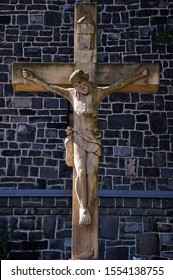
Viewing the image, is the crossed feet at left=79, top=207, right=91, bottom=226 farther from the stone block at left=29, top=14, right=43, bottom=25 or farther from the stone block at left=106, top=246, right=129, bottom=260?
the stone block at left=29, top=14, right=43, bottom=25

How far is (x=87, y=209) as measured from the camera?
29.3 feet

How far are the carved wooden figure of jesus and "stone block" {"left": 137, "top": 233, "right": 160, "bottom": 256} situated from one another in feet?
19.7

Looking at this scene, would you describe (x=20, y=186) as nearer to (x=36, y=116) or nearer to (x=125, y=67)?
(x=36, y=116)

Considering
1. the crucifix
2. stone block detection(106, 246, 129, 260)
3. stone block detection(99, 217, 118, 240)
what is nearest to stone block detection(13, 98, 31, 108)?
stone block detection(99, 217, 118, 240)

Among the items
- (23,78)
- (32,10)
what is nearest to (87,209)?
(23,78)

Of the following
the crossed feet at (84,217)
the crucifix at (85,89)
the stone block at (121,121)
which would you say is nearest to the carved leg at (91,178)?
the crucifix at (85,89)

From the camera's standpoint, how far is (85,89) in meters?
9.25

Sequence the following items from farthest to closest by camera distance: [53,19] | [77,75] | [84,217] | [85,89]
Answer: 1. [53,19]
2. [85,89]
3. [77,75]
4. [84,217]

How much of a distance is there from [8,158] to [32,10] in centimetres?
317

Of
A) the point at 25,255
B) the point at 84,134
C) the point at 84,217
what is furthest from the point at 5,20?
the point at 84,217

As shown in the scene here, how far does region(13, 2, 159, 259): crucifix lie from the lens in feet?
29.3

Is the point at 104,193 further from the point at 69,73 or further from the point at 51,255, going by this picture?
the point at 69,73

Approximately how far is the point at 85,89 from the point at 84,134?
55cm

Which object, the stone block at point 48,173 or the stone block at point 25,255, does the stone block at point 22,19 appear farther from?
the stone block at point 25,255
